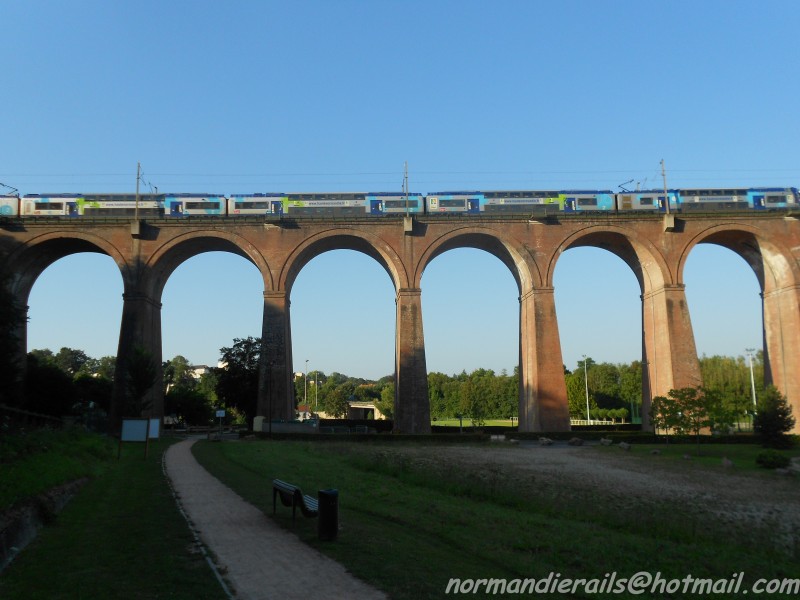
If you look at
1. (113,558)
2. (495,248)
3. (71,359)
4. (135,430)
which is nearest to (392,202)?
(495,248)

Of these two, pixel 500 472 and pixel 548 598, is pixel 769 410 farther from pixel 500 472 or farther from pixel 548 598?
pixel 548 598

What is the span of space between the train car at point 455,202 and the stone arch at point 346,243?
4436mm

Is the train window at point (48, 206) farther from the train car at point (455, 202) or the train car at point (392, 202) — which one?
the train car at point (455, 202)

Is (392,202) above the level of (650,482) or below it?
above

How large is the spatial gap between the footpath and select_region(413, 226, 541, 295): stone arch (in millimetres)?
29759

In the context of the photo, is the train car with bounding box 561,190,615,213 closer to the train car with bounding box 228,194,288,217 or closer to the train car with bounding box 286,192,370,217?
the train car with bounding box 286,192,370,217

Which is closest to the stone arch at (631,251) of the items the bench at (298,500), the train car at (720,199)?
the train car at (720,199)

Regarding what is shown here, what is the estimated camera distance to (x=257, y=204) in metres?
43.2

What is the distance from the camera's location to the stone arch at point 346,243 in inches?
1602

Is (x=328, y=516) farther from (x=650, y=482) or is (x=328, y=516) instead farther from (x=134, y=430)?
(x=134, y=430)

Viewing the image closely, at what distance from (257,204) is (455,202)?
13622 mm

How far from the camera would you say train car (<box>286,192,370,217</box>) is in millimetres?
42688

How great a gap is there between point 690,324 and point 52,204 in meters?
42.7

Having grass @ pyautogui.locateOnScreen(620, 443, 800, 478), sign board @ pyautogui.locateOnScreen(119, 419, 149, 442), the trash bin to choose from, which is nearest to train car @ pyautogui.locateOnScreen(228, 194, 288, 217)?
sign board @ pyautogui.locateOnScreen(119, 419, 149, 442)
